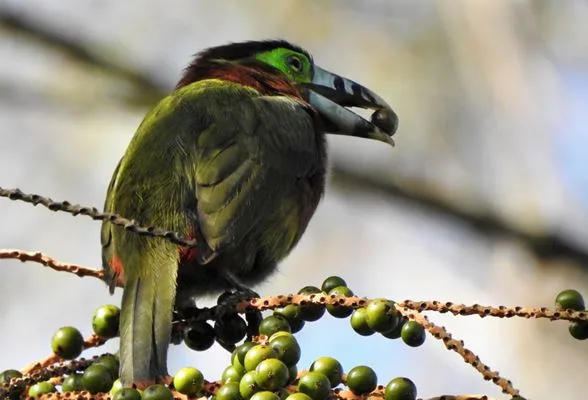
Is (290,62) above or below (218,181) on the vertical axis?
above

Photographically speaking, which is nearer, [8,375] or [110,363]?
[8,375]

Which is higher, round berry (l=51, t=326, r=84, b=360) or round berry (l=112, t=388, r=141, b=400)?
round berry (l=51, t=326, r=84, b=360)

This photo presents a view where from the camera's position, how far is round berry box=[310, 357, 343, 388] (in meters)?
2.23

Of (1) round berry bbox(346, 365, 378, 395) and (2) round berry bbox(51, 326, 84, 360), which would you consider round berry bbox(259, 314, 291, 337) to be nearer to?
(1) round berry bbox(346, 365, 378, 395)

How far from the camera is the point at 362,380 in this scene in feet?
7.20

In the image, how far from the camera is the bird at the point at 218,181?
3111 millimetres

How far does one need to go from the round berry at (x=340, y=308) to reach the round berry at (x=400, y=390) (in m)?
0.29

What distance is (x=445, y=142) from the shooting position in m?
7.90

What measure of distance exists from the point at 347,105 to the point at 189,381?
2516mm

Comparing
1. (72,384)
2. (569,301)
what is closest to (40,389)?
(72,384)

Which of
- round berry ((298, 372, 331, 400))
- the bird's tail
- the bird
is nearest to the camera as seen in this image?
round berry ((298, 372, 331, 400))

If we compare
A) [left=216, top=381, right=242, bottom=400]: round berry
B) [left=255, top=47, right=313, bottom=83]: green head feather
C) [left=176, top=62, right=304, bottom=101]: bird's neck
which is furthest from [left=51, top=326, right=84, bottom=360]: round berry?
[left=255, top=47, right=313, bottom=83]: green head feather

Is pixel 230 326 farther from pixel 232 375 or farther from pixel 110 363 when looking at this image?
pixel 232 375

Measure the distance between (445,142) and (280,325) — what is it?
18.4 feet
